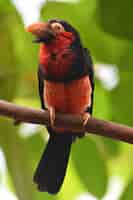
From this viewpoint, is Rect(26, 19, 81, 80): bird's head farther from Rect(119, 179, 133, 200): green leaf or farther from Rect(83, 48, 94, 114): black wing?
Rect(119, 179, 133, 200): green leaf

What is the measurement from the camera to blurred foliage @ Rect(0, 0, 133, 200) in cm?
94

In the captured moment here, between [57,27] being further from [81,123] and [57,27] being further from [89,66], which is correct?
[81,123]

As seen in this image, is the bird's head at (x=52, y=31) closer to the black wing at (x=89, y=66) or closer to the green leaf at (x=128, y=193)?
the black wing at (x=89, y=66)

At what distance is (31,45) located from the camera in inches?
40.7

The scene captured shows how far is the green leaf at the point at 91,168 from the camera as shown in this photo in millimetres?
985

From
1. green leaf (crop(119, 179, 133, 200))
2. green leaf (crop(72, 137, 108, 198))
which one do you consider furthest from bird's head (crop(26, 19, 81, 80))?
green leaf (crop(119, 179, 133, 200))

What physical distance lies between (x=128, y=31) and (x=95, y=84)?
0.97 feet

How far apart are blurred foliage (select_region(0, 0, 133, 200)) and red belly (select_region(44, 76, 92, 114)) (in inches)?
2.5

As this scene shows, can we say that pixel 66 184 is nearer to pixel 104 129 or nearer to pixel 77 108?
pixel 77 108

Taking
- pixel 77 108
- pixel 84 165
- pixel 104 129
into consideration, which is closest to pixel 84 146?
pixel 84 165

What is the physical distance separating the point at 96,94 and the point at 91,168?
187mm

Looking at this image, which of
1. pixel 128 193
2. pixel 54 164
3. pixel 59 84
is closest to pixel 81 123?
pixel 128 193

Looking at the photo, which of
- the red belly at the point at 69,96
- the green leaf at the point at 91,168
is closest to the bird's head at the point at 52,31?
the red belly at the point at 69,96

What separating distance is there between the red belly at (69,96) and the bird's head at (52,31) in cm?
14
